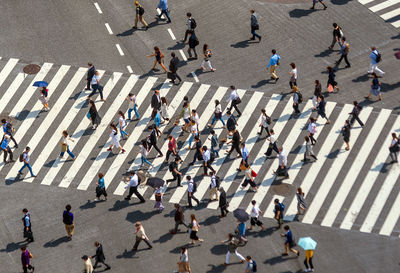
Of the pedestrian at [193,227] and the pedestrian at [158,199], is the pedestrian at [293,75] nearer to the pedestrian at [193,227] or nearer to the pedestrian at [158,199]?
the pedestrian at [158,199]

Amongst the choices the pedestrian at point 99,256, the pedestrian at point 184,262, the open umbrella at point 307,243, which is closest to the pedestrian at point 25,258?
the pedestrian at point 99,256

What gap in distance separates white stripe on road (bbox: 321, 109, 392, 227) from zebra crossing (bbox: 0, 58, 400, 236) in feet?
0.17

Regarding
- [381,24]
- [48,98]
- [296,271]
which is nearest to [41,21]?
[48,98]

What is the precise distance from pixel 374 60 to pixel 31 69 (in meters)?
19.4

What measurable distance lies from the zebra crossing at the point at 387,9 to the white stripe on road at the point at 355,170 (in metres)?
8.18

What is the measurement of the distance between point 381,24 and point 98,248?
2376 centimetres

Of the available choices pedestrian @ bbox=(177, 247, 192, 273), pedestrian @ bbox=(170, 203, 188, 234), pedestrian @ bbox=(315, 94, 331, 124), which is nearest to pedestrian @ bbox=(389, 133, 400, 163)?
pedestrian @ bbox=(315, 94, 331, 124)

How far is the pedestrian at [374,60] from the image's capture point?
4834 cm

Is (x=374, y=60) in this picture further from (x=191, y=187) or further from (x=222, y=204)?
(x=191, y=187)

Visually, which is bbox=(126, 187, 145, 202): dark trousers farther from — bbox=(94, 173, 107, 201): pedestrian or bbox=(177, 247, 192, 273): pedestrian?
bbox=(177, 247, 192, 273): pedestrian

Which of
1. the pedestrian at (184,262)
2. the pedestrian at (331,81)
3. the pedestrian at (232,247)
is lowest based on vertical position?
the pedestrian at (232,247)

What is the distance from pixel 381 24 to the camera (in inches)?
2068

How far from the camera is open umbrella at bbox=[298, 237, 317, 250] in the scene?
37719 mm

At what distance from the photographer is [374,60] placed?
4856 cm
